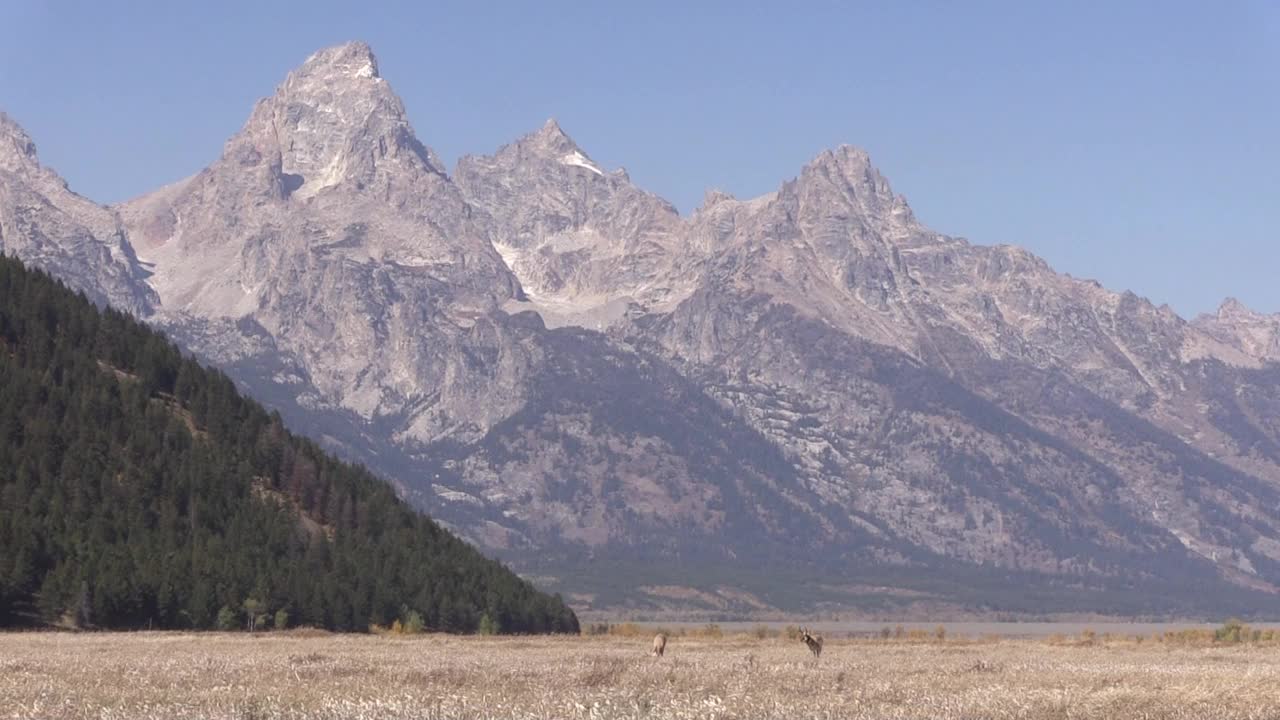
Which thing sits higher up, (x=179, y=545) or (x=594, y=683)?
(x=179, y=545)

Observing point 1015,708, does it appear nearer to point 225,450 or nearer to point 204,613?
point 204,613

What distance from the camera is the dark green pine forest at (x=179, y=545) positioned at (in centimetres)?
13625

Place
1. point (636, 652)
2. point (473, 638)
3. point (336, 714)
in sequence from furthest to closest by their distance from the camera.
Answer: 1. point (473, 638)
2. point (636, 652)
3. point (336, 714)

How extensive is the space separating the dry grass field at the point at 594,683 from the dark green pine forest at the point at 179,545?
1593 inches

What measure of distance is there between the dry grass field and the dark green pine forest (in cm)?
4047

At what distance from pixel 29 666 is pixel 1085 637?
3374 inches

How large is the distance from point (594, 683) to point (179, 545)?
361ft

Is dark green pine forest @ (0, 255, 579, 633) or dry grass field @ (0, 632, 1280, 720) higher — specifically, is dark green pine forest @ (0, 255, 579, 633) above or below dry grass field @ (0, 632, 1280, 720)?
above

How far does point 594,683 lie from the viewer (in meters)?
65.0

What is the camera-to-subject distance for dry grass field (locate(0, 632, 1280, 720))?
5281cm

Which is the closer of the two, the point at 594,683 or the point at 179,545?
the point at 594,683

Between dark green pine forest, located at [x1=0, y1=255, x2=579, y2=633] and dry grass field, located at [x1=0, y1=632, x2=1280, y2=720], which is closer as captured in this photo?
dry grass field, located at [x1=0, y1=632, x2=1280, y2=720]

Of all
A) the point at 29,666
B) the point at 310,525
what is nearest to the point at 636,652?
the point at 29,666

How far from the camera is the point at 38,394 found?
19075 centimetres
